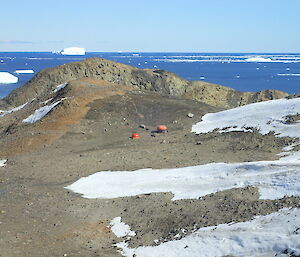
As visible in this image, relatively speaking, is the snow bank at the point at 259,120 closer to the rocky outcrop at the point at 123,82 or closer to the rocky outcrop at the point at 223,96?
the rocky outcrop at the point at 223,96

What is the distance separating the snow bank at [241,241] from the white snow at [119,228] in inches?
45.7

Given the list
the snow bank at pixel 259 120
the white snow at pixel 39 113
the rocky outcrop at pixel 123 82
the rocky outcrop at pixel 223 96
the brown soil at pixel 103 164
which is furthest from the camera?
the rocky outcrop at pixel 123 82

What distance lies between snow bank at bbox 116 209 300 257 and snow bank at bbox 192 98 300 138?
56.1ft

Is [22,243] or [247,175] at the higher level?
[247,175]

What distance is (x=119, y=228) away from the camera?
65.7 ft

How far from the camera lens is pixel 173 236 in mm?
18000

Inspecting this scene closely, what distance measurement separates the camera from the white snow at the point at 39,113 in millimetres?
47716

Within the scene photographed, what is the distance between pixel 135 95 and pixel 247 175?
92.3 feet

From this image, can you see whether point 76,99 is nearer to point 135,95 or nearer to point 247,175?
point 135,95

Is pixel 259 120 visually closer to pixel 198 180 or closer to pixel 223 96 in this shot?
pixel 198 180

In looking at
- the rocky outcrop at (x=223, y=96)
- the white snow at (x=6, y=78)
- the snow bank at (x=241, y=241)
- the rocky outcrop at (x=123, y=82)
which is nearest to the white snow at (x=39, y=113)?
the rocky outcrop at (x=123, y=82)

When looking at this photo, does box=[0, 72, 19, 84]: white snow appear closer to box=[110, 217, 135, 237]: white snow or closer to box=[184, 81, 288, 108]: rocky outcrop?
box=[184, 81, 288, 108]: rocky outcrop

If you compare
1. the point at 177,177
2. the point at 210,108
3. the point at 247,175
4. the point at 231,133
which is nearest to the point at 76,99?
the point at 210,108

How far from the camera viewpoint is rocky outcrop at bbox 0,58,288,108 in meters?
72.2
